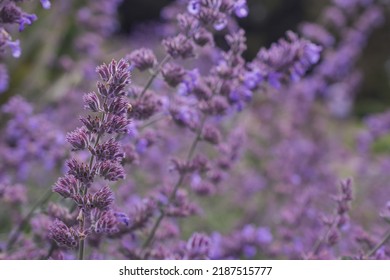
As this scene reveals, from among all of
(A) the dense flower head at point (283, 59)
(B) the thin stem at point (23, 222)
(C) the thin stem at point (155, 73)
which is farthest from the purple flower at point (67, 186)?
(A) the dense flower head at point (283, 59)

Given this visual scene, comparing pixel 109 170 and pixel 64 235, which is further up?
pixel 109 170

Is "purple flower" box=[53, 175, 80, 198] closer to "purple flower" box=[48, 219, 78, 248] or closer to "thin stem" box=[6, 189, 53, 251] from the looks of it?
"purple flower" box=[48, 219, 78, 248]

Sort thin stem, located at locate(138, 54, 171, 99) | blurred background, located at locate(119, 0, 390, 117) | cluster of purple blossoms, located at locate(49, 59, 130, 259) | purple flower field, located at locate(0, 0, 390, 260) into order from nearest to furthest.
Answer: cluster of purple blossoms, located at locate(49, 59, 130, 259) < purple flower field, located at locate(0, 0, 390, 260) < thin stem, located at locate(138, 54, 171, 99) < blurred background, located at locate(119, 0, 390, 117)

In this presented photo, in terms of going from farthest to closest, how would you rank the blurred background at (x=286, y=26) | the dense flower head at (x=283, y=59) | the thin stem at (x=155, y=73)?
1. the blurred background at (x=286, y=26)
2. the dense flower head at (x=283, y=59)
3. the thin stem at (x=155, y=73)

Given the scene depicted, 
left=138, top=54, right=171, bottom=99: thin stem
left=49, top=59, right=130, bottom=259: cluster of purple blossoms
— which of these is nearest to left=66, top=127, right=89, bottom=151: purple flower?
left=49, top=59, right=130, bottom=259: cluster of purple blossoms

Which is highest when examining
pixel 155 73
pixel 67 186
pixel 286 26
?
pixel 286 26

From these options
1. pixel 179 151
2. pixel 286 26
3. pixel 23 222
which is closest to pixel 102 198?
pixel 23 222

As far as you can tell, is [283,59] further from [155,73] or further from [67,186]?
[67,186]

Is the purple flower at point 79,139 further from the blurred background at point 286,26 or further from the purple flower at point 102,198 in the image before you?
the blurred background at point 286,26
